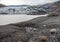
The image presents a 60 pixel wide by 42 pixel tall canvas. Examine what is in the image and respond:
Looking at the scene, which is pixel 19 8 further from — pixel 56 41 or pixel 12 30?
pixel 56 41

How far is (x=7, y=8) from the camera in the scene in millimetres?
2912

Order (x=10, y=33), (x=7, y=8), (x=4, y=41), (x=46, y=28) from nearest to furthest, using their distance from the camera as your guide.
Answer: (x=4, y=41), (x=10, y=33), (x=46, y=28), (x=7, y=8)

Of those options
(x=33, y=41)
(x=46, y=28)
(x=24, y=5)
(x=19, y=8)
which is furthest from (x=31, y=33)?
(x=24, y=5)

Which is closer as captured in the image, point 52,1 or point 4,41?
point 4,41

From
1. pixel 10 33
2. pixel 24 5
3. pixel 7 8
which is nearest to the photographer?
pixel 10 33

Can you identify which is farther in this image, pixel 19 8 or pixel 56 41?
pixel 19 8

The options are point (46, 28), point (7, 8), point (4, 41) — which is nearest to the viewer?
point (4, 41)

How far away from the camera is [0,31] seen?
1542 millimetres

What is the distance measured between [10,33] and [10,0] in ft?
6.05

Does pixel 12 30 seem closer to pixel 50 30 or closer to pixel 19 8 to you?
pixel 50 30

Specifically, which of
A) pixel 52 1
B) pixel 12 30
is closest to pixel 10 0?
pixel 52 1

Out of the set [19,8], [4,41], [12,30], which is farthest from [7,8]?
[4,41]

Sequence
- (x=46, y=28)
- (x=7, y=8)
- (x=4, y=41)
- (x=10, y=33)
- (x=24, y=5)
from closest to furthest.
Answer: (x=4, y=41)
(x=10, y=33)
(x=46, y=28)
(x=7, y=8)
(x=24, y=5)

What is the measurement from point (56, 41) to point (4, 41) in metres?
0.54
